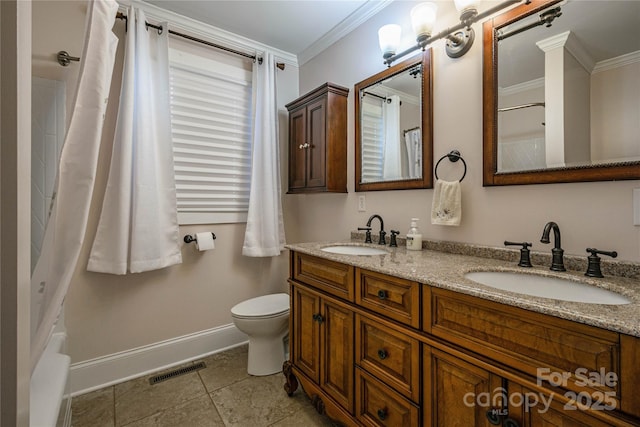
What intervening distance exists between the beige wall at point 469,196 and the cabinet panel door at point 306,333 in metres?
0.71

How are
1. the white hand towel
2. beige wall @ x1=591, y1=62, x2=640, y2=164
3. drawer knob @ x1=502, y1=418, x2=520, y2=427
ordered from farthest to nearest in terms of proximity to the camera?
the white hand towel
beige wall @ x1=591, y1=62, x2=640, y2=164
drawer knob @ x1=502, y1=418, x2=520, y2=427

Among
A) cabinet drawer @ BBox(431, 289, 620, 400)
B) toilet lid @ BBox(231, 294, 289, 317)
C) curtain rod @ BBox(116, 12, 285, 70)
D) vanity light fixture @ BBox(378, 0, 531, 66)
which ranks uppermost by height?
curtain rod @ BBox(116, 12, 285, 70)

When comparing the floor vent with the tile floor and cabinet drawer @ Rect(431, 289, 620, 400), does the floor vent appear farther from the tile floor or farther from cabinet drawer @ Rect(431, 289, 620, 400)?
cabinet drawer @ Rect(431, 289, 620, 400)

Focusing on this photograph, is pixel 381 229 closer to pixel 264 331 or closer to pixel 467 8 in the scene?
pixel 264 331

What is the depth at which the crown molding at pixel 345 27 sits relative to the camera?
1.92m

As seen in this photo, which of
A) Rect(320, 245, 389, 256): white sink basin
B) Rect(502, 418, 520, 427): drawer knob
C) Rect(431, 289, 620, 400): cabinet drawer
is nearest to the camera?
Rect(431, 289, 620, 400): cabinet drawer

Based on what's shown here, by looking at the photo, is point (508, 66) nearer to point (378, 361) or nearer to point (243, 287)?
point (378, 361)

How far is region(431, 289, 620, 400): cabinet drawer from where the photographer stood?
0.64 metres

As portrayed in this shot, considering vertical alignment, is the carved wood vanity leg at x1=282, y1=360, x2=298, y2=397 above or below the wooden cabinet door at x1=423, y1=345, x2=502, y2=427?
below

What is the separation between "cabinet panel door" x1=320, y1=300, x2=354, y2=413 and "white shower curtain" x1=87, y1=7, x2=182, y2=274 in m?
1.21

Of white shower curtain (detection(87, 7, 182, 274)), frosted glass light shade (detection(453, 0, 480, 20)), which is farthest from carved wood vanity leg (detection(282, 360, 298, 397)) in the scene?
frosted glass light shade (detection(453, 0, 480, 20))

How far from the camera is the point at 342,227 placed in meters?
2.25

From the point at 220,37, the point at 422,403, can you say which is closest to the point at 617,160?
the point at 422,403

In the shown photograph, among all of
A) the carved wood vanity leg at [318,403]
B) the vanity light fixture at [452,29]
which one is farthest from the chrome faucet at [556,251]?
the carved wood vanity leg at [318,403]
